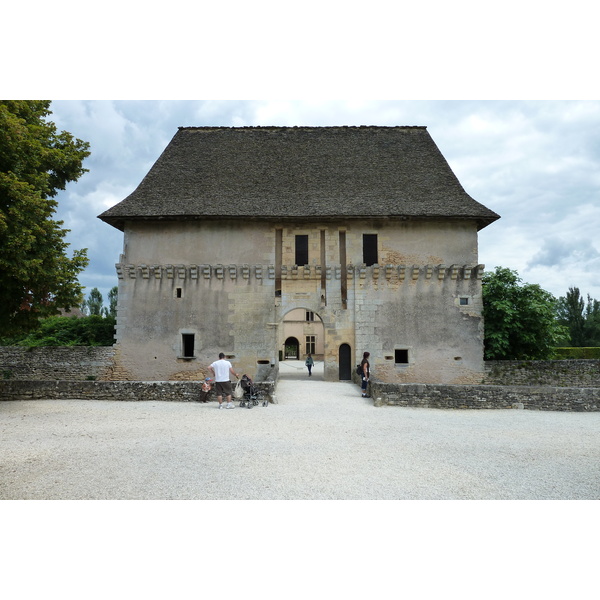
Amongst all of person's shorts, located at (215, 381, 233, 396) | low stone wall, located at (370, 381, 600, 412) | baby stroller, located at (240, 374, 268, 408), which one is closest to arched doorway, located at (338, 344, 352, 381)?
low stone wall, located at (370, 381, 600, 412)

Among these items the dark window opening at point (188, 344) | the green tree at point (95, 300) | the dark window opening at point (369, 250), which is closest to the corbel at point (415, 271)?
the dark window opening at point (369, 250)

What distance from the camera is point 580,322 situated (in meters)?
38.7

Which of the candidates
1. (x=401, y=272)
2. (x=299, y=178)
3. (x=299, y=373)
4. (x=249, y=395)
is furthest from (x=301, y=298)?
(x=249, y=395)

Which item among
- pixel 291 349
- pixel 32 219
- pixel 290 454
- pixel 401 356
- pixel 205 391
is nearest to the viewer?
pixel 290 454

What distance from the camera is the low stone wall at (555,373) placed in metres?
17.3

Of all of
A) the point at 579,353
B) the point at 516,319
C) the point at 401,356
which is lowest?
the point at 579,353

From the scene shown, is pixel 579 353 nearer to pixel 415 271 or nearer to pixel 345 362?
pixel 415 271

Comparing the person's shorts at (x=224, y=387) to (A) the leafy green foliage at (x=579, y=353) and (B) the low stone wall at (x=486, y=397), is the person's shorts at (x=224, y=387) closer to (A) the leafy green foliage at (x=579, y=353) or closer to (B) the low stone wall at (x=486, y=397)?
(B) the low stone wall at (x=486, y=397)

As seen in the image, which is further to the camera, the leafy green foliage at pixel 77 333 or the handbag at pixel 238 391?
the leafy green foliage at pixel 77 333

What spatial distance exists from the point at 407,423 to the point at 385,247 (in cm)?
1099

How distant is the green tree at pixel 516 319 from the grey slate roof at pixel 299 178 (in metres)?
3.55

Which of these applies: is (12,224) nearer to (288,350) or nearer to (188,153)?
(188,153)

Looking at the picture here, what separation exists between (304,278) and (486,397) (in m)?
9.42

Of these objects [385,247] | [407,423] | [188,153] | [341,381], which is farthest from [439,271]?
[188,153]
